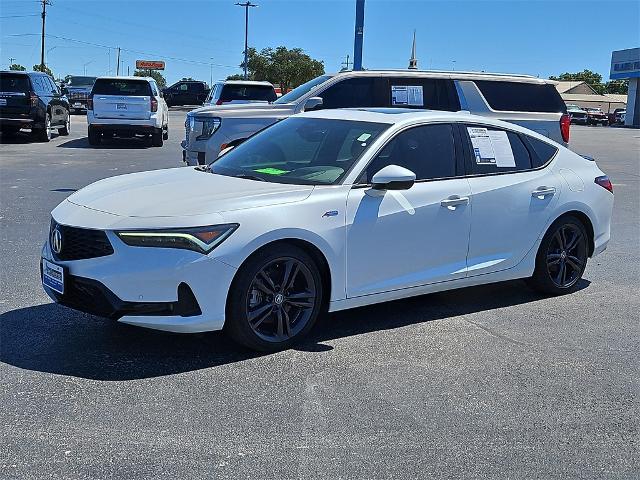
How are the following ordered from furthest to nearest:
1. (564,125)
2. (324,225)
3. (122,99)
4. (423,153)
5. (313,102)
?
(122,99) → (564,125) → (313,102) → (423,153) → (324,225)

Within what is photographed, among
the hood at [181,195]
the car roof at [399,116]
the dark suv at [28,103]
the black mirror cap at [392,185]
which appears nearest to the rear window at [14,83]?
the dark suv at [28,103]

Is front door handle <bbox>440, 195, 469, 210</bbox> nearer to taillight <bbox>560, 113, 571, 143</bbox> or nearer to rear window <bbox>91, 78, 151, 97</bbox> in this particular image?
taillight <bbox>560, 113, 571, 143</bbox>

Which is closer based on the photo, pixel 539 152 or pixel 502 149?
pixel 502 149

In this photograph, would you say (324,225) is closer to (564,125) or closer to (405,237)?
(405,237)

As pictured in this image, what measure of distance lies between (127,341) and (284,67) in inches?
2763

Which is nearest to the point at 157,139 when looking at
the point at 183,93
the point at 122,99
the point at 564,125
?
the point at 122,99

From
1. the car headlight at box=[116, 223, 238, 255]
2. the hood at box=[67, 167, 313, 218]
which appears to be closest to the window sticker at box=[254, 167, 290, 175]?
the hood at box=[67, 167, 313, 218]

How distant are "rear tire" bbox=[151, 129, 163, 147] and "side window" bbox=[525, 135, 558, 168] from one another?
15934 mm

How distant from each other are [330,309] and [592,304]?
2575mm

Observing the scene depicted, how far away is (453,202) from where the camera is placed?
570cm

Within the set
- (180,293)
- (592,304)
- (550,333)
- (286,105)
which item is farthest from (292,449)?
(286,105)

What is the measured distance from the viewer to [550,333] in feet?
18.5

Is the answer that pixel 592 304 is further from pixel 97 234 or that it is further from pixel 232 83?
pixel 232 83

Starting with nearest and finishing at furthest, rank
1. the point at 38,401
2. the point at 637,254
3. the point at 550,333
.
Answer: the point at 38,401 → the point at 550,333 → the point at 637,254
